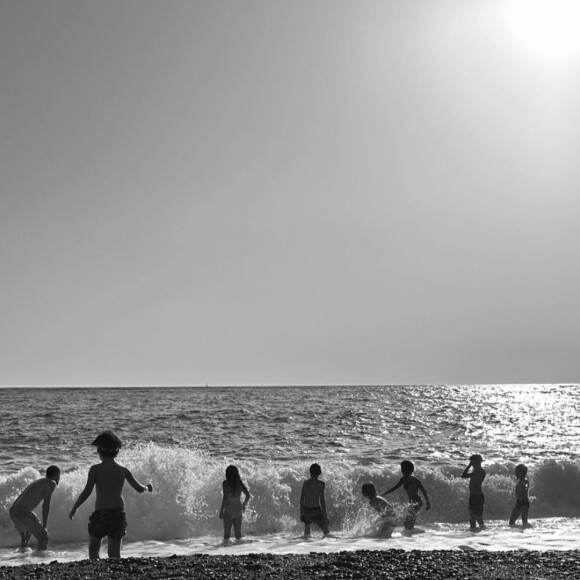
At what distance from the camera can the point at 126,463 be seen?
17.3m

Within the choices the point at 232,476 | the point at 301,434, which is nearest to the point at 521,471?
the point at 232,476

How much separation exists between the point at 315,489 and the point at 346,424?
1054 inches

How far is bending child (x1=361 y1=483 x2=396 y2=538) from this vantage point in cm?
1243

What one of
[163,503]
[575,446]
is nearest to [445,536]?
[163,503]

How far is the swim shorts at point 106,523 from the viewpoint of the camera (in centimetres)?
798

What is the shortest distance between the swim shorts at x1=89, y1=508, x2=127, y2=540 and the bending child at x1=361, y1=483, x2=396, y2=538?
18.7ft

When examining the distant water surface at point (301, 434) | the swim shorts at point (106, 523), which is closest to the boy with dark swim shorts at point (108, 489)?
the swim shorts at point (106, 523)

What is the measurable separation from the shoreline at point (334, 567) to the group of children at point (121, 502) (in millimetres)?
550

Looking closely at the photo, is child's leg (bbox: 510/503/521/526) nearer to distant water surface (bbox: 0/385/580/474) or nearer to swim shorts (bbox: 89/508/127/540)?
distant water surface (bbox: 0/385/580/474)

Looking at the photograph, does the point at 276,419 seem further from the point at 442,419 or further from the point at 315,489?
the point at 315,489

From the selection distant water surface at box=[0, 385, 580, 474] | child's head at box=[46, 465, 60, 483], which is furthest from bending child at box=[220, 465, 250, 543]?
distant water surface at box=[0, 385, 580, 474]

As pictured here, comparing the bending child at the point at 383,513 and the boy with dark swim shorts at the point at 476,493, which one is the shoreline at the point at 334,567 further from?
the boy with dark swim shorts at the point at 476,493

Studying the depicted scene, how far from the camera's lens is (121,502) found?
8062 mm

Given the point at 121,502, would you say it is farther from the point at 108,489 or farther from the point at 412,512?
the point at 412,512
